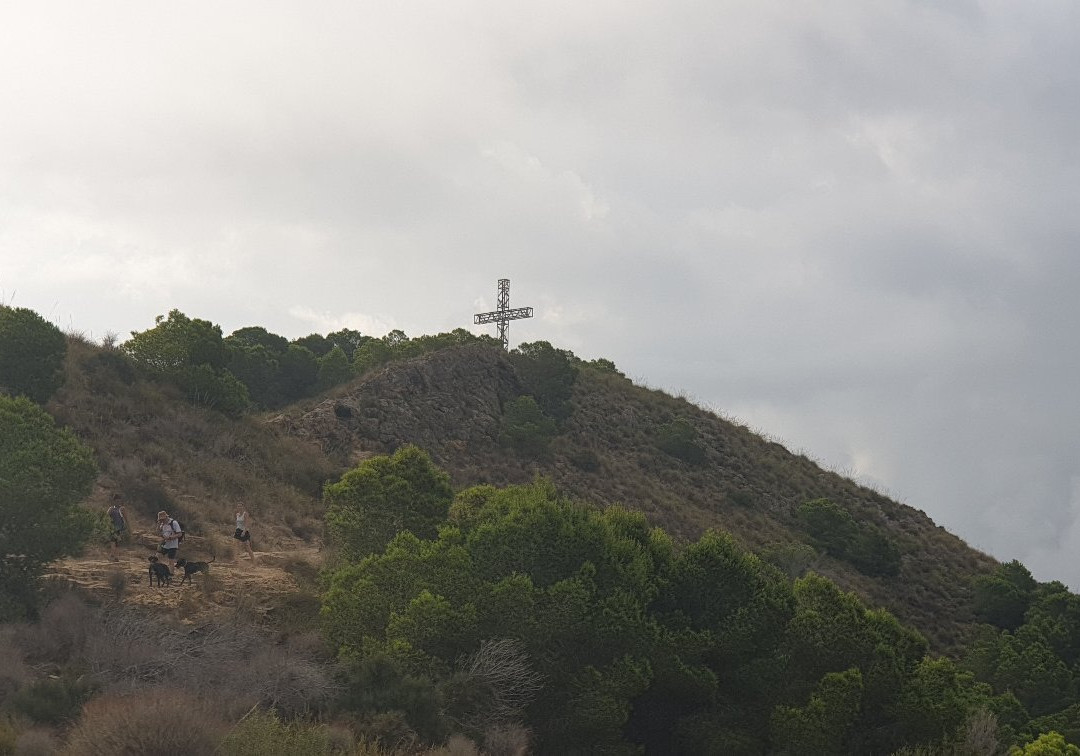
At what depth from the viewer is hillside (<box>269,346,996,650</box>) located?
2240 inches

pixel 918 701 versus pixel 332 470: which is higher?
pixel 332 470

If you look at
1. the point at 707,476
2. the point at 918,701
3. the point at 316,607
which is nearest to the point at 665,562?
the point at 918,701

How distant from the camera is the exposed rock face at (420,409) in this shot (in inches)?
2184

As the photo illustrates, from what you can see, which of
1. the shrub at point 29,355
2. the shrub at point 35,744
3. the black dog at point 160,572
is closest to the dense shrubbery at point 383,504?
the black dog at point 160,572

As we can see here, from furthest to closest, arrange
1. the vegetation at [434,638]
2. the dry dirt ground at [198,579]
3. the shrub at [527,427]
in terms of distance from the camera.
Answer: the shrub at [527,427], the dry dirt ground at [198,579], the vegetation at [434,638]

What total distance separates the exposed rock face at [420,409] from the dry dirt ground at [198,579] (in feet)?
67.7

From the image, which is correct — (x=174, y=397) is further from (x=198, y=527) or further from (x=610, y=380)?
(x=610, y=380)

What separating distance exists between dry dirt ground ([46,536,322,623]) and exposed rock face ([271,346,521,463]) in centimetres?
2063

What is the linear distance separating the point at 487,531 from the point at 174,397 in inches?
1092

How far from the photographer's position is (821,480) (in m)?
75.6

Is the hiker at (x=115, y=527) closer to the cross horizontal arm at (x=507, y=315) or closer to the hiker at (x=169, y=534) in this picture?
the hiker at (x=169, y=534)

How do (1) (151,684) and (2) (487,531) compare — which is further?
(2) (487,531)

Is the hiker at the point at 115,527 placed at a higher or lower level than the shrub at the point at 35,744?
higher

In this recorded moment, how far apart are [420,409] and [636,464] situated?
15.4 m
